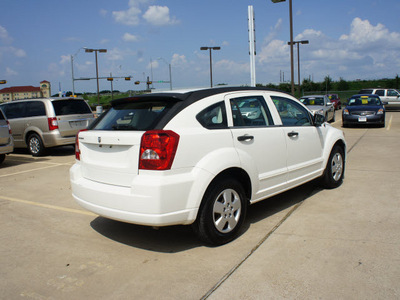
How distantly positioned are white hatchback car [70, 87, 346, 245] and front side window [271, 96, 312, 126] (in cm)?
14

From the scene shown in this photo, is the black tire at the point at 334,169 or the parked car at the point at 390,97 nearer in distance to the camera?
the black tire at the point at 334,169

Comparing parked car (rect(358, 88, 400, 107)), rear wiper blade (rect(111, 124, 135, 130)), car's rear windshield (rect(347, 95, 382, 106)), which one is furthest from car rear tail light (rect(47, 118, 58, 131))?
parked car (rect(358, 88, 400, 107))

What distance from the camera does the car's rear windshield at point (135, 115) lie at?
378 centimetres

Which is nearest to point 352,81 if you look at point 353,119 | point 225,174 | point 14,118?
point 353,119

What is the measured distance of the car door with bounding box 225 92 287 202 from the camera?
4238 mm

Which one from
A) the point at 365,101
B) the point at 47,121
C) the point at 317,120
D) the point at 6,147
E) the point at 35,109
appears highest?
the point at 365,101

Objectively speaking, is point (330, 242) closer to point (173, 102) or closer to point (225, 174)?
point (225, 174)

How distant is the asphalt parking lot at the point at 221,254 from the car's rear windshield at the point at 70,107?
5.61 m

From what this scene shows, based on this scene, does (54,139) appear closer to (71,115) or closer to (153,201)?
(71,115)

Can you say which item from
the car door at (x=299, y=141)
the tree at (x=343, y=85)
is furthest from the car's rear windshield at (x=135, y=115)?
the tree at (x=343, y=85)

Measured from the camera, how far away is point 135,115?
397 centimetres

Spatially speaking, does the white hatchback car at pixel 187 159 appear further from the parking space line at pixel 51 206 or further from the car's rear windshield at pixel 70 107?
the car's rear windshield at pixel 70 107

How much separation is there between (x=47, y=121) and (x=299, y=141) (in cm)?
832

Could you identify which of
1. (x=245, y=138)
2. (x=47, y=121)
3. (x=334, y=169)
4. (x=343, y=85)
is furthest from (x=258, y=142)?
(x=343, y=85)
